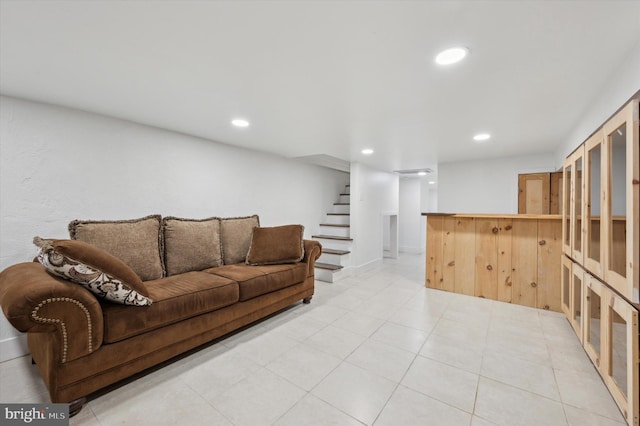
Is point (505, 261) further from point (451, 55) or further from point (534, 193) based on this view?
point (451, 55)

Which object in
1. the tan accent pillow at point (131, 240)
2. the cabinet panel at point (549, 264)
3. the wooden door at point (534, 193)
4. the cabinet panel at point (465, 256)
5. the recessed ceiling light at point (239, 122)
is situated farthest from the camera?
the wooden door at point (534, 193)

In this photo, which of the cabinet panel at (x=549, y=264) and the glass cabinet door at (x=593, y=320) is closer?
the glass cabinet door at (x=593, y=320)

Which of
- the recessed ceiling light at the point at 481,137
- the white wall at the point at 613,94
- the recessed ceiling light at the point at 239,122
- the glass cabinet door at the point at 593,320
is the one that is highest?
the recessed ceiling light at the point at 481,137

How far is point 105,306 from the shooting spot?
1646mm

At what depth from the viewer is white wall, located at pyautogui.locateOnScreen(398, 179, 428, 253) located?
7.25 m

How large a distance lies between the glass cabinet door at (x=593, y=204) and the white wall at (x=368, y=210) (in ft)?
9.85

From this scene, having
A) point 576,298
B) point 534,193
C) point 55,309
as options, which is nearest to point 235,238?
point 55,309

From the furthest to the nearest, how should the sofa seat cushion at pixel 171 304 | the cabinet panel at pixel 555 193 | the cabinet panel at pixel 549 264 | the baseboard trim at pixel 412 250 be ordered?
1. the baseboard trim at pixel 412 250
2. the cabinet panel at pixel 555 193
3. the cabinet panel at pixel 549 264
4. the sofa seat cushion at pixel 171 304

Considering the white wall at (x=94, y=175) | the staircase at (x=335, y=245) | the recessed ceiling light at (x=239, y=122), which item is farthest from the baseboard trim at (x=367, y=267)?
the recessed ceiling light at (x=239, y=122)

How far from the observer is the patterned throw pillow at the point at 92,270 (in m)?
1.46

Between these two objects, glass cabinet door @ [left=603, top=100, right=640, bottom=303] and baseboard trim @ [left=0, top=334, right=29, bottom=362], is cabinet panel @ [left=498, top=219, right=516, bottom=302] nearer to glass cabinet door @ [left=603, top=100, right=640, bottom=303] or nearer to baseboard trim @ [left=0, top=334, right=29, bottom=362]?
glass cabinet door @ [left=603, top=100, right=640, bottom=303]

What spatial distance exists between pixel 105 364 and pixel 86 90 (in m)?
1.92

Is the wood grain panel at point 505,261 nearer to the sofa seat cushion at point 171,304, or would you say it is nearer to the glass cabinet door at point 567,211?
the glass cabinet door at point 567,211

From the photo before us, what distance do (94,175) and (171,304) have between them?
5.07 ft
